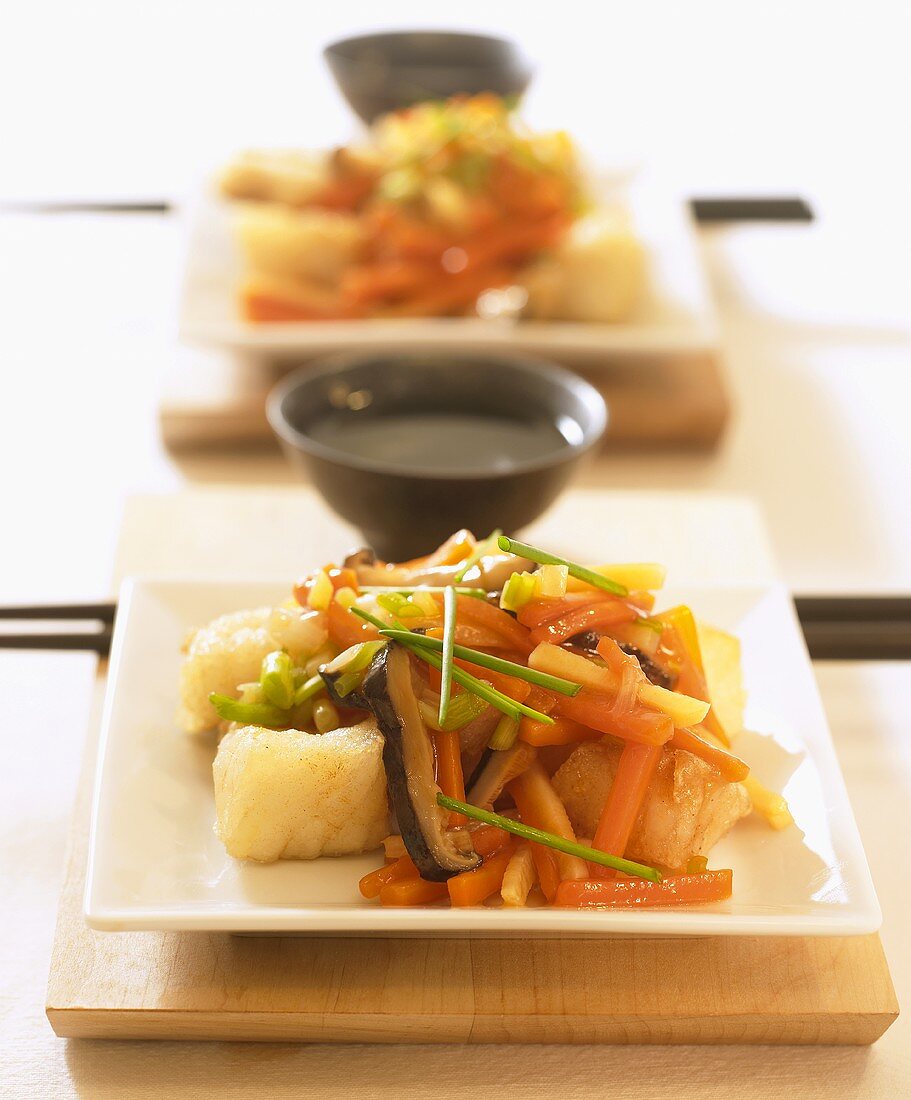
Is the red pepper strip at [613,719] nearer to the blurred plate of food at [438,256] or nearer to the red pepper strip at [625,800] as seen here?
the red pepper strip at [625,800]

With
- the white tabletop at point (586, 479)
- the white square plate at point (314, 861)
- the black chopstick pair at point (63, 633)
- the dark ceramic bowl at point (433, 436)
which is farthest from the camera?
the dark ceramic bowl at point (433, 436)

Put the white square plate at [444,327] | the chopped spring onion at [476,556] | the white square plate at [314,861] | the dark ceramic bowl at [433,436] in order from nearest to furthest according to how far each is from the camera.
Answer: the white square plate at [314,861], the chopped spring onion at [476,556], the dark ceramic bowl at [433,436], the white square plate at [444,327]

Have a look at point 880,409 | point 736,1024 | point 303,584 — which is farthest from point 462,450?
point 880,409

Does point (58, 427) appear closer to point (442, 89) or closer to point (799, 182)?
point (442, 89)

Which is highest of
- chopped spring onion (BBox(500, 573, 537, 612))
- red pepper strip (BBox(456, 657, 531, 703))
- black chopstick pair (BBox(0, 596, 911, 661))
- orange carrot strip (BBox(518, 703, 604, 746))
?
chopped spring onion (BBox(500, 573, 537, 612))

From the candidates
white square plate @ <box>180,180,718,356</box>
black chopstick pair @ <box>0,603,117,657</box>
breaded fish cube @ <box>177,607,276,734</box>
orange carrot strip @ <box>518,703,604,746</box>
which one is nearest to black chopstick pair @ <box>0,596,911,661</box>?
black chopstick pair @ <box>0,603,117,657</box>

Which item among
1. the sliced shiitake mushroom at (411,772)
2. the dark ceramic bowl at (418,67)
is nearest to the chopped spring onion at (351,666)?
the sliced shiitake mushroom at (411,772)

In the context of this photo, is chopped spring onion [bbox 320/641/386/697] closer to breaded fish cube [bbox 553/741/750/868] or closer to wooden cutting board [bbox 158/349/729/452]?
breaded fish cube [bbox 553/741/750/868]

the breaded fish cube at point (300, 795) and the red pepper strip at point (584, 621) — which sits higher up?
the red pepper strip at point (584, 621)
